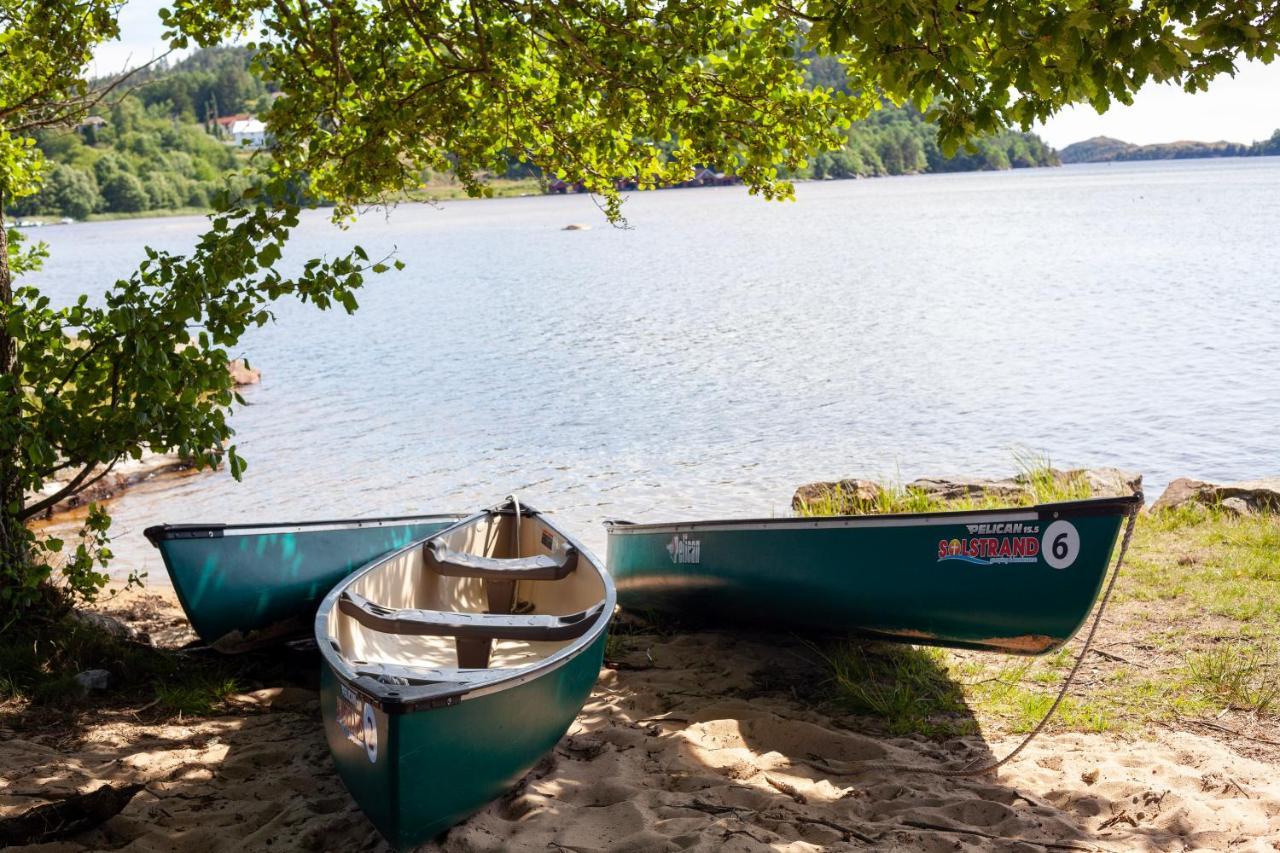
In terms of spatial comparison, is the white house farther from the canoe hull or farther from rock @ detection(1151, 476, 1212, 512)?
rock @ detection(1151, 476, 1212, 512)

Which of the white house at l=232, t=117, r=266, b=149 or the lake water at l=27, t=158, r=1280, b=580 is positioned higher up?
the white house at l=232, t=117, r=266, b=149

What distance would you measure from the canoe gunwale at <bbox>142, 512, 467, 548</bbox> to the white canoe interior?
37 centimetres

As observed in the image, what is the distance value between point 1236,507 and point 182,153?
132 meters

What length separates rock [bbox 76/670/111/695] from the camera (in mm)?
6375

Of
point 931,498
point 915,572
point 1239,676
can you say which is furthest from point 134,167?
point 1239,676

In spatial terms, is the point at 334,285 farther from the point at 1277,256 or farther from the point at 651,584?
the point at 1277,256

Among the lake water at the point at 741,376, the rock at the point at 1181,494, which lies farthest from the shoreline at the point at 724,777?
the lake water at the point at 741,376

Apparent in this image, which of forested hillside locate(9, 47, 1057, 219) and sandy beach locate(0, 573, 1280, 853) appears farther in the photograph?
forested hillside locate(9, 47, 1057, 219)

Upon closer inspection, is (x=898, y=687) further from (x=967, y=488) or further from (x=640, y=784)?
(x=967, y=488)

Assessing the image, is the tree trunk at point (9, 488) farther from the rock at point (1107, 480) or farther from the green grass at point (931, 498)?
the rock at point (1107, 480)

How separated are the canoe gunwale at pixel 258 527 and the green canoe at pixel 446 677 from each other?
19.8 inches

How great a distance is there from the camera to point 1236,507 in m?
10.2

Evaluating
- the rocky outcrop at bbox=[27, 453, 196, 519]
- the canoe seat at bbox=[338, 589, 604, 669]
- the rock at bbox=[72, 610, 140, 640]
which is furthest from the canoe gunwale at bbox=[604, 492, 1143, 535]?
the rocky outcrop at bbox=[27, 453, 196, 519]

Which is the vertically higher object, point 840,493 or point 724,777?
point 724,777
